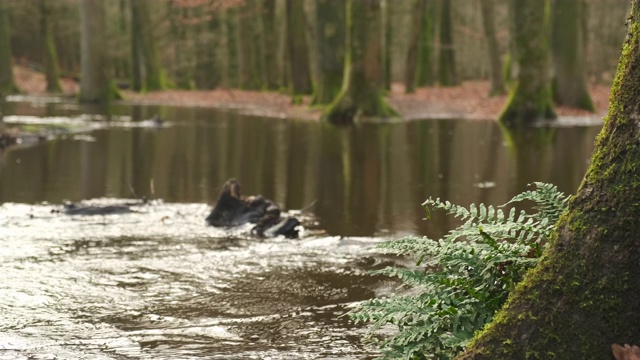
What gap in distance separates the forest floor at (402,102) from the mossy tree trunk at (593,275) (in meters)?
22.5

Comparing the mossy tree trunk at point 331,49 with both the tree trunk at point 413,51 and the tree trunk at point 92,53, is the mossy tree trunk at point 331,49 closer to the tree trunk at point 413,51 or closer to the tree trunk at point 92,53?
the tree trunk at point 92,53

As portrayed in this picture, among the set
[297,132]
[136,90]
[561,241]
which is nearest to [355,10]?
[297,132]

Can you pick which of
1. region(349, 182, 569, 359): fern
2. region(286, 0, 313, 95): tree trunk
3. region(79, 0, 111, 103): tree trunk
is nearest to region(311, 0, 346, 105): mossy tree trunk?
region(286, 0, 313, 95): tree trunk

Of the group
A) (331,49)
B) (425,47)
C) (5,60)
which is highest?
(425,47)

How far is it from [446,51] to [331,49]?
20.5 metres

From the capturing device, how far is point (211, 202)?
10.7 m

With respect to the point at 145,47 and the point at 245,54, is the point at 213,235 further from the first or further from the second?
the point at 245,54

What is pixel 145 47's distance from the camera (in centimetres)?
4319

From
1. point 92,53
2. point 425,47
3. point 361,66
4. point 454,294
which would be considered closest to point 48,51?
point 92,53

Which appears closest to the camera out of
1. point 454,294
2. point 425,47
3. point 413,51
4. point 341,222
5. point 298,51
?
point 454,294

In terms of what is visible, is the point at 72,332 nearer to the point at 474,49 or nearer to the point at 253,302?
the point at 253,302

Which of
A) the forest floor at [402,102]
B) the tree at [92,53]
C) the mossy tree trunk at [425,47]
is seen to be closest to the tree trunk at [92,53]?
the tree at [92,53]

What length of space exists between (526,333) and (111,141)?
620 inches

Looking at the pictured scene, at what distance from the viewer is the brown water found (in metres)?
5.28
